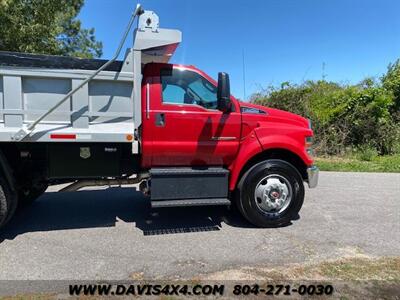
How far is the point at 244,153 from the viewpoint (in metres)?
5.50

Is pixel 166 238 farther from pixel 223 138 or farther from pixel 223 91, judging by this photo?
pixel 223 91

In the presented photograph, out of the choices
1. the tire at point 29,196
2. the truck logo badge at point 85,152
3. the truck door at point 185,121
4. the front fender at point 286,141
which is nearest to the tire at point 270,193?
the front fender at point 286,141

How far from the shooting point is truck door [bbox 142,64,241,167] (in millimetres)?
5266

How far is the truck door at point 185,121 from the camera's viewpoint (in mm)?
5266

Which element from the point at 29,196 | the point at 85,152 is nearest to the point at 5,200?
the point at 85,152

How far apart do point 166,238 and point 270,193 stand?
1.66 m

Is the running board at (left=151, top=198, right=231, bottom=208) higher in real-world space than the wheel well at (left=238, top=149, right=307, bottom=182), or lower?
lower

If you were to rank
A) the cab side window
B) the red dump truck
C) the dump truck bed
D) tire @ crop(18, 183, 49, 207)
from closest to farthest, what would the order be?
the dump truck bed
the red dump truck
the cab side window
tire @ crop(18, 183, 49, 207)

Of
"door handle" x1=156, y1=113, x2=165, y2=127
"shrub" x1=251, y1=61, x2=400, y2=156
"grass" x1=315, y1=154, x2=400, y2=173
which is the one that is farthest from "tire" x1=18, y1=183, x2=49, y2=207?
"shrub" x1=251, y1=61, x2=400, y2=156

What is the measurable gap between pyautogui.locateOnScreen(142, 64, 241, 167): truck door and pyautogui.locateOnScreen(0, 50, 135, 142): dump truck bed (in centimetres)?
37

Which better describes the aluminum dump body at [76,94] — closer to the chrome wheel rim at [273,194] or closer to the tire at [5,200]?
the tire at [5,200]

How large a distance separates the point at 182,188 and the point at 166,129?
0.86 m

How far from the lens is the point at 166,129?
5289 mm

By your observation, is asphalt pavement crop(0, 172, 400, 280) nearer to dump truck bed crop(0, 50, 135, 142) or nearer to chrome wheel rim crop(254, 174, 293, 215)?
chrome wheel rim crop(254, 174, 293, 215)
